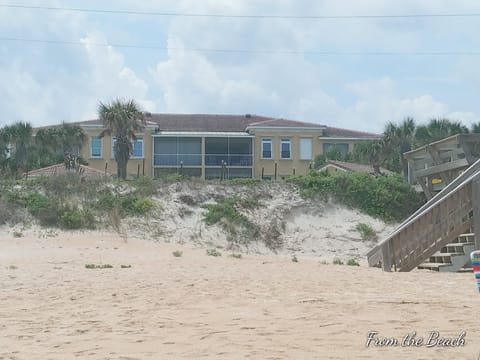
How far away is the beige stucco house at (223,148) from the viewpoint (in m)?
47.6

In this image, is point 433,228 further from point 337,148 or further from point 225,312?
point 337,148

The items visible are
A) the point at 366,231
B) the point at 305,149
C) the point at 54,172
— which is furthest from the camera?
the point at 305,149

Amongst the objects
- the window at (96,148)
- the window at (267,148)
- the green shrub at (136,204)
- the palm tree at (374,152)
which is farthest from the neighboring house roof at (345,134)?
the green shrub at (136,204)

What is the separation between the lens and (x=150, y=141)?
47.8 meters

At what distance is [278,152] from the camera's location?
48.9 m

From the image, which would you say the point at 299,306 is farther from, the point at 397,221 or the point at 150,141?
the point at 150,141

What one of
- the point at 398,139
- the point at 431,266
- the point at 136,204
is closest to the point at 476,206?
the point at 431,266

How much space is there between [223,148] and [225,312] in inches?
1577

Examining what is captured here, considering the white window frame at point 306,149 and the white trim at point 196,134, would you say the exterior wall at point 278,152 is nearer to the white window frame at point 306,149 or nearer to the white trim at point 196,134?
the white window frame at point 306,149

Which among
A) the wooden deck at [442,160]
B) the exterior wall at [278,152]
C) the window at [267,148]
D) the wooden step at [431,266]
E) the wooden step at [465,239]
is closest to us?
the wooden step at [431,266]

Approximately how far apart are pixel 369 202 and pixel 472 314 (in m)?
20.0

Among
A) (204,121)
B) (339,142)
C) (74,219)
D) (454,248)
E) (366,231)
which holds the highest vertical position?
(204,121)

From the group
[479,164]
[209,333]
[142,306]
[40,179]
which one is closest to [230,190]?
[40,179]

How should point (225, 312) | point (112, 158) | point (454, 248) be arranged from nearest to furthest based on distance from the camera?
1. point (225, 312)
2. point (454, 248)
3. point (112, 158)
